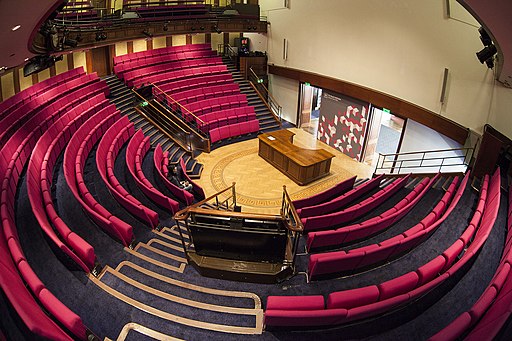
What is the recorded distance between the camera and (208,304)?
10.5 ft

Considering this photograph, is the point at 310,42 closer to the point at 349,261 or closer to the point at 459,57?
the point at 459,57

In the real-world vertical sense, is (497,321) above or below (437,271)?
above

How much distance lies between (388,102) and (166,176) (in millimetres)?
4693

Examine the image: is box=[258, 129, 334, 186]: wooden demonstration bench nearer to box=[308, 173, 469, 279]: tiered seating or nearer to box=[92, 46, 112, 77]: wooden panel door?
box=[308, 173, 469, 279]: tiered seating

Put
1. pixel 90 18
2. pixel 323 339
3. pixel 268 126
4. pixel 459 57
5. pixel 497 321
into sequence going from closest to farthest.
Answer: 1. pixel 497 321
2. pixel 323 339
3. pixel 459 57
4. pixel 90 18
5. pixel 268 126

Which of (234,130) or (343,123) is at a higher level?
(343,123)

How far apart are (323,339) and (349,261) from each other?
2.77ft

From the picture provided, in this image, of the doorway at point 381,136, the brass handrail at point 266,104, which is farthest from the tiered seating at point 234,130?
the doorway at point 381,136

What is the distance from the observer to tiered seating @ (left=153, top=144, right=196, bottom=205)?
16.6 ft

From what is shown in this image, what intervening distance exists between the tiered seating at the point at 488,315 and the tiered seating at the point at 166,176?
11.8 ft

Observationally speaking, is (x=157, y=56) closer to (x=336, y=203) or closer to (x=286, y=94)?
(x=286, y=94)

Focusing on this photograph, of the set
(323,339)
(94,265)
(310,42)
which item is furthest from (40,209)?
(310,42)

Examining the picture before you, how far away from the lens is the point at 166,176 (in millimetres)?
6016

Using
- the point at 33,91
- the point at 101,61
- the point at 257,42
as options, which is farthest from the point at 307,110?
the point at 33,91
